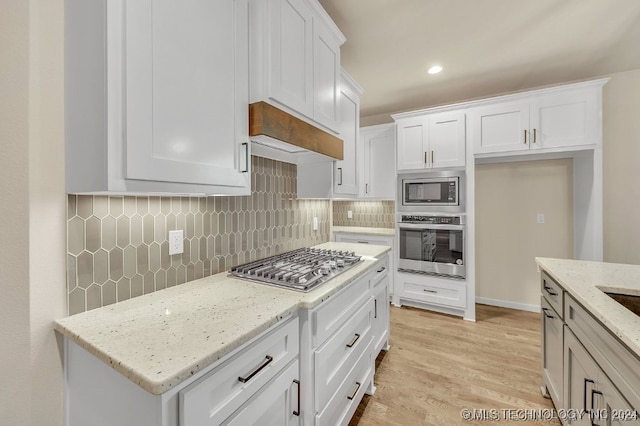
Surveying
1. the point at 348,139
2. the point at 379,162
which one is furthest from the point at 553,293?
the point at 379,162

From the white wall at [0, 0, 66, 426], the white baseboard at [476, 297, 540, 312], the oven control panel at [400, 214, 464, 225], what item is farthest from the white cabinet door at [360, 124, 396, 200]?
the white wall at [0, 0, 66, 426]

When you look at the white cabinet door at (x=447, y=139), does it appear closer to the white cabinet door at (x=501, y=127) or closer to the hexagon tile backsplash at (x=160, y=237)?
the white cabinet door at (x=501, y=127)

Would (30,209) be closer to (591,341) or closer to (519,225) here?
(591,341)

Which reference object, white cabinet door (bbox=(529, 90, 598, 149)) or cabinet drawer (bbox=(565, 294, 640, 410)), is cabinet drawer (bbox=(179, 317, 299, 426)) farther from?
white cabinet door (bbox=(529, 90, 598, 149))

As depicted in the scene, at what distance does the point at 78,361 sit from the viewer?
0.90 meters

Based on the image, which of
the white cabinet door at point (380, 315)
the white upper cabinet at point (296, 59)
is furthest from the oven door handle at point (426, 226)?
the white upper cabinet at point (296, 59)

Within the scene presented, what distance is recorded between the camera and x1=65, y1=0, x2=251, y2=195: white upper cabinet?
814 millimetres

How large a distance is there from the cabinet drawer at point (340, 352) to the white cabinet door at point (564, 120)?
101 inches

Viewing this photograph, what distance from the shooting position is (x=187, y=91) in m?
1.00

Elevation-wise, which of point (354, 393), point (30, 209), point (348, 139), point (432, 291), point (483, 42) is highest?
point (483, 42)

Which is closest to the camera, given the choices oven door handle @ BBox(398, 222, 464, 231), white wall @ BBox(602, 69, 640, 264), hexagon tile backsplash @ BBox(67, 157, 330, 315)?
hexagon tile backsplash @ BBox(67, 157, 330, 315)

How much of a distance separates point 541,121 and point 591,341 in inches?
97.3

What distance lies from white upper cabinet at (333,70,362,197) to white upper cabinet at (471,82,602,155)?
1492 mm

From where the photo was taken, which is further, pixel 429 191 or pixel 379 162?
pixel 379 162
